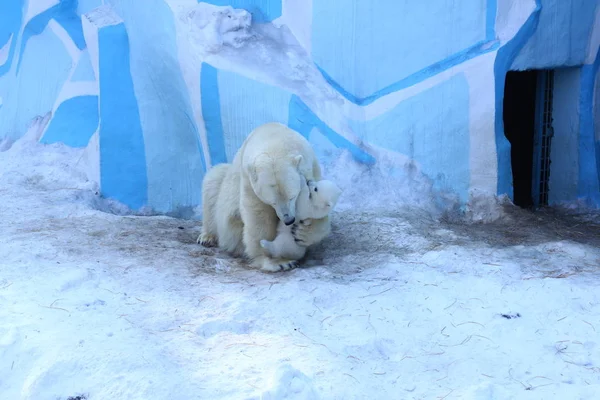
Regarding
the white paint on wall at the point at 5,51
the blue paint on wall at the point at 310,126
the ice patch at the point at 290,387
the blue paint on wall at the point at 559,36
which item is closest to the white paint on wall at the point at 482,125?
the blue paint on wall at the point at 559,36

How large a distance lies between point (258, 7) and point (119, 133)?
A: 183 centimetres

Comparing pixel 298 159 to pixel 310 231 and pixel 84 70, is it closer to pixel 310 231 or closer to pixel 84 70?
pixel 310 231

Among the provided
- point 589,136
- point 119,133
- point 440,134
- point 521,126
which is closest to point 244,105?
point 119,133

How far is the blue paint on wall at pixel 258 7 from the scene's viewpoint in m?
5.62

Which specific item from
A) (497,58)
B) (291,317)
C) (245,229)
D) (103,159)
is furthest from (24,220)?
(497,58)

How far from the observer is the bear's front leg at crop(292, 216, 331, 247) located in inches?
148

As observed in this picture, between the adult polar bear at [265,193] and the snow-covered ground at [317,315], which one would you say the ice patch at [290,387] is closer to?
the snow-covered ground at [317,315]

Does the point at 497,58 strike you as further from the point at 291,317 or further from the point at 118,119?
the point at 118,119

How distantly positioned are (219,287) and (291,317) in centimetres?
58

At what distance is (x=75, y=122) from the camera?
6914mm

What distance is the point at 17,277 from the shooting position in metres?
3.49

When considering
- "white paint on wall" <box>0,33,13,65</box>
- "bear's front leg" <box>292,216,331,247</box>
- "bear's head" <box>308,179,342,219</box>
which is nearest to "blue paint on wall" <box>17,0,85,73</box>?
"white paint on wall" <box>0,33,13,65</box>

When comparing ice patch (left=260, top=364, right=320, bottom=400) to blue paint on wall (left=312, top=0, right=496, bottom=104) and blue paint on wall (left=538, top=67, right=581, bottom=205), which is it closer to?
blue paint on wall (left=312, top=0, right=496, bottom=104)

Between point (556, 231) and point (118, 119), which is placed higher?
point (118, 119)
